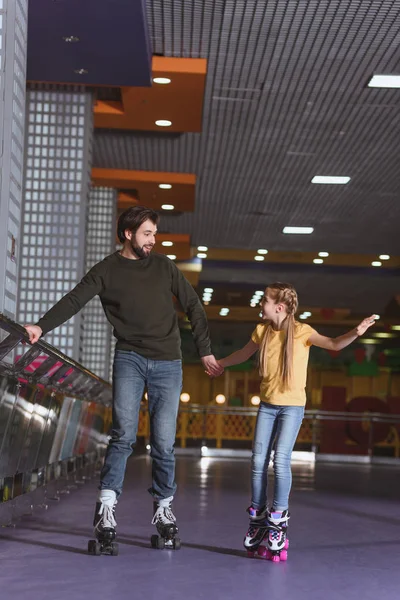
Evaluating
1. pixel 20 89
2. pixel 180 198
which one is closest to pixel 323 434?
pixel 180 198

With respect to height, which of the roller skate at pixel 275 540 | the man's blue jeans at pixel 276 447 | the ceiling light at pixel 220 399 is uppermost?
the ceiling light at pixel 220 399

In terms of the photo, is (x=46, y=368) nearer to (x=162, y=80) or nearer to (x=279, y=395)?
(x=279, y=395)

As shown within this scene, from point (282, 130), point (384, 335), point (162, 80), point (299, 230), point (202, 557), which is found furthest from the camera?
point (384, 335)

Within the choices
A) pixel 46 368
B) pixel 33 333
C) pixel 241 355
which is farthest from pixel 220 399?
pixel 33 333

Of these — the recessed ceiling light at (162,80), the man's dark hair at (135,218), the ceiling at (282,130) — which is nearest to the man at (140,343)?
→ the man's dark hair at (135,218)

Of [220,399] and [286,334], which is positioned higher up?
[220,399]

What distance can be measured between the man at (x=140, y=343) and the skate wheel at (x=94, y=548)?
24cm

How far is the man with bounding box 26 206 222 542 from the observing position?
14.1ft

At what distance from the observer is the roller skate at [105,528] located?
4.04m

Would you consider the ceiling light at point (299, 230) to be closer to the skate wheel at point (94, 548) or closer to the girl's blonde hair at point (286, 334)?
the girl's blonde hair at point (286, 334)

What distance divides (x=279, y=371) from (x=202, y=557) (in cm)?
86

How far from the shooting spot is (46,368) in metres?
5.54

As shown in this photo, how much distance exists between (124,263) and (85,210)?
516 cm

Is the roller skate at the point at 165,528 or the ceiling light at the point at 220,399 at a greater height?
the ceiling light at the point at 220,399
